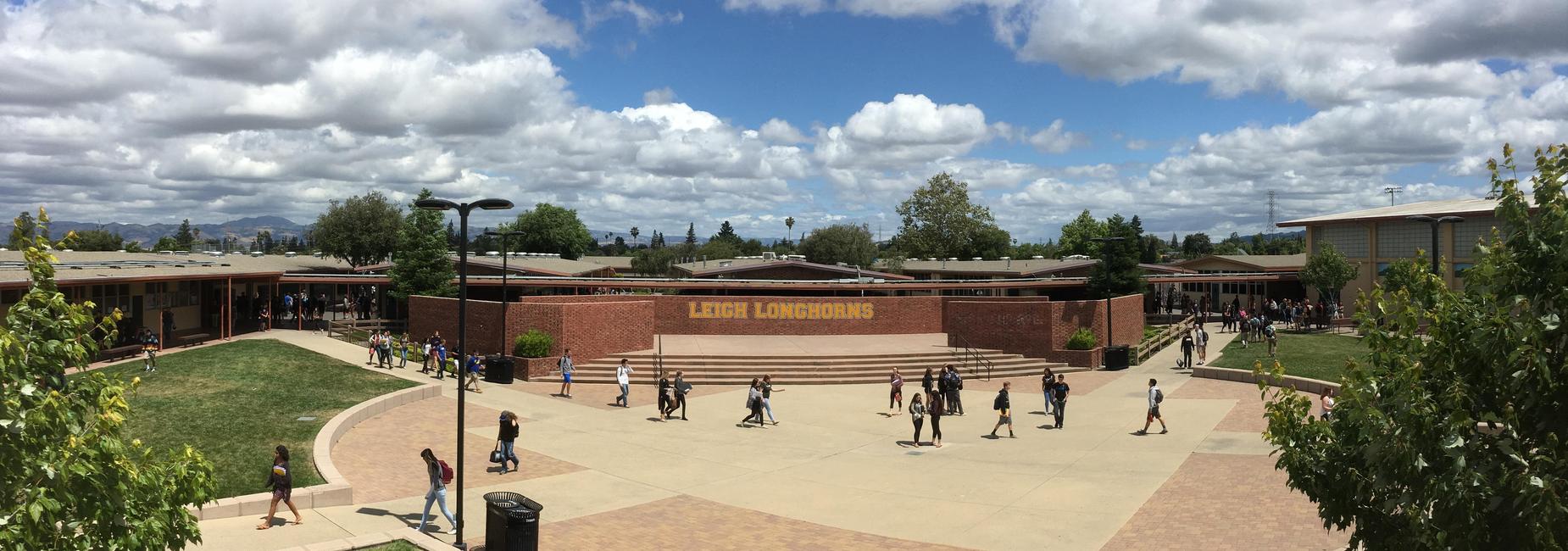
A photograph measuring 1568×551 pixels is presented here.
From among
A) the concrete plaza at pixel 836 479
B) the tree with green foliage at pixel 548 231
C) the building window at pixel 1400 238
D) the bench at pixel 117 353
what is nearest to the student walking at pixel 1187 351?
the concrete plaza at pixel 836 479

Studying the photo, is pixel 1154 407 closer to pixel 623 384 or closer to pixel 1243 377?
pixel 1243 377

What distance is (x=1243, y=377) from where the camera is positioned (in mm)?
28594

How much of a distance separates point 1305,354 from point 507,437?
89.9 ft

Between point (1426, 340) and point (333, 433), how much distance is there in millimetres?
18207

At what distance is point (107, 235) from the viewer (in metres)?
97.6

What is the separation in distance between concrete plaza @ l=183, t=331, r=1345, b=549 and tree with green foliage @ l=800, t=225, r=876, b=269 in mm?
64048

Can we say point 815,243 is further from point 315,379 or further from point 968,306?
point 315,379

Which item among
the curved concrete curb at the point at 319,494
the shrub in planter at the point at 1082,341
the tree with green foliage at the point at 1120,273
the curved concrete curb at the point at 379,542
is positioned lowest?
the curved concrete curb at the point at 379,542

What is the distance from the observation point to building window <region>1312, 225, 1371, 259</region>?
48250 mm

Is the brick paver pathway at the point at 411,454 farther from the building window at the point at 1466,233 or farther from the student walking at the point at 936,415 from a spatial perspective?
the building window at the point at 1466,233

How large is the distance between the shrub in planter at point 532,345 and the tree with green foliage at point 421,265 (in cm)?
1227

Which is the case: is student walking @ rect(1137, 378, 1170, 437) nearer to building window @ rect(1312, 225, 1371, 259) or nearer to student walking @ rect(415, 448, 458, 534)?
student walking @ rect(415, 448, 458, 534)

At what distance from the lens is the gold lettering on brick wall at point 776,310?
3622 cm

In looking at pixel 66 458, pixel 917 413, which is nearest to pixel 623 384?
pixel 917 413
